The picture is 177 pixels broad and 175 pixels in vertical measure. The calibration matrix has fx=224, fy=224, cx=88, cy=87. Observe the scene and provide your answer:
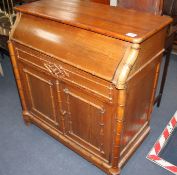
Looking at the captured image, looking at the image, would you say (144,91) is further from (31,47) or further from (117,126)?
(31,47)

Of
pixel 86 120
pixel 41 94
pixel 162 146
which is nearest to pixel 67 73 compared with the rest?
pixel 86 120

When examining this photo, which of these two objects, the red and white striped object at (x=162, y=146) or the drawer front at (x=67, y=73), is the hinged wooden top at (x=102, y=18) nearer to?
the drawer front at (x=67, y=73)

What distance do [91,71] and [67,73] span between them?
25 centimetres

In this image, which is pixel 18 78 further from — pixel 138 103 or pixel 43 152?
pixel 138 103

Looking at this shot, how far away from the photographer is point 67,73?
5.02 feet

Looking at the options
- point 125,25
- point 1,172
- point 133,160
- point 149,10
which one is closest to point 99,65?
point 125,25

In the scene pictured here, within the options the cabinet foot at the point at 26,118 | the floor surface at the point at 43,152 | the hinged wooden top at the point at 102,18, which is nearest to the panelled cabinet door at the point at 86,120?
the floor surface at the point at 43,152

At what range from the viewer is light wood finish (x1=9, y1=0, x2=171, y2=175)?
131 centimetres

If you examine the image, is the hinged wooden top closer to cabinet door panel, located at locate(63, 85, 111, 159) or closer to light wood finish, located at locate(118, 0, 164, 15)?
light wood finish, located at locate(118, 0, 164, 15)

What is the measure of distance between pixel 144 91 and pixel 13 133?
139 cm

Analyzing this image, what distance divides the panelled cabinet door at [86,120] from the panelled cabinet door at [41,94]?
0.12 meters

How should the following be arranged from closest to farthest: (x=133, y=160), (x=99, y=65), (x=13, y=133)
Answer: (x=99, y=65) → (x=133, y=160) → (x=13, y=133)

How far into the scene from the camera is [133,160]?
199cm

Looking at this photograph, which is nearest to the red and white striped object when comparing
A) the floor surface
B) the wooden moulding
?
the floor surface
